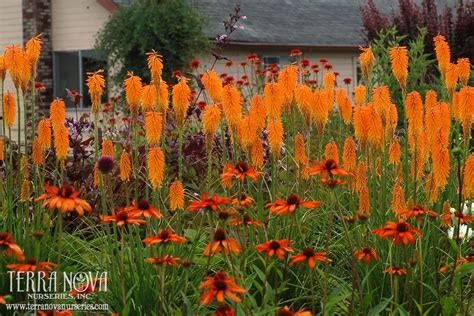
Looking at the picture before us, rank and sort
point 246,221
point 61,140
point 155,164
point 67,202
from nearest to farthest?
1. point 67,202
2. point 246,221
3. point 155,164
4. point 61,140

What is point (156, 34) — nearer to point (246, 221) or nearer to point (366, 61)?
point (366, 61)

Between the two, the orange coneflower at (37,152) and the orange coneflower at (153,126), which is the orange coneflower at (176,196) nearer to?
the orange coneflower at (153,126)

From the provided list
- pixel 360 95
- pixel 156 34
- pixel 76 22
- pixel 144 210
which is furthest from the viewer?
pixel 76 22

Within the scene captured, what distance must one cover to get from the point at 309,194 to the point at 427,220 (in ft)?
3.53

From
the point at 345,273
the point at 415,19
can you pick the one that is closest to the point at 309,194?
the point at 345,273

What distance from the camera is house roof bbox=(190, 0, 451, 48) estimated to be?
70.3 feet

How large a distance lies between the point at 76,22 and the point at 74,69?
1.17 metres

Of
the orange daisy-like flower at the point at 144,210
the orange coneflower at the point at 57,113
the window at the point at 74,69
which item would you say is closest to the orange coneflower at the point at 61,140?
the orange coneflower at the point at 57,113

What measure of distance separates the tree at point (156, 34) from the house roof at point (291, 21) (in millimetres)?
1549

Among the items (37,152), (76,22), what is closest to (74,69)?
(76,22)

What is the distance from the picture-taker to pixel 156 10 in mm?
18000

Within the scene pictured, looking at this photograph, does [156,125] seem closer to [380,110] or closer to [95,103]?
[95,103]

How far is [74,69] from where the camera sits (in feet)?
69.0

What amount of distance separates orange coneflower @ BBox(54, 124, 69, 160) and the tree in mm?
13909
